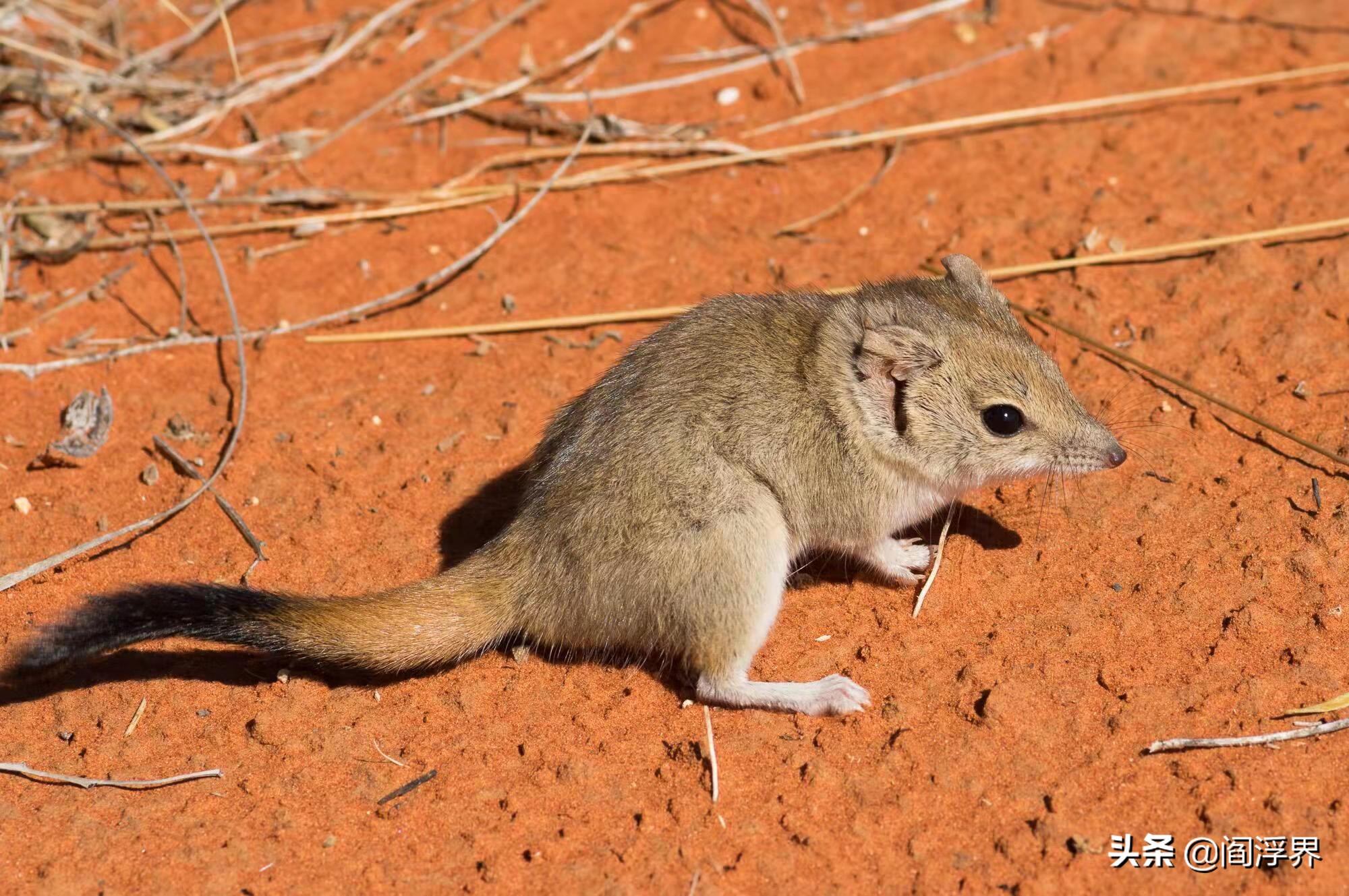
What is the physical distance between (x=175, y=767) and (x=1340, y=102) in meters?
7.18

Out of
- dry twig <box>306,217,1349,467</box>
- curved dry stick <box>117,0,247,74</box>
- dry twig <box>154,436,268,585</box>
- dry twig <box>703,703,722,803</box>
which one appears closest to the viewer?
dry twig <box>703,703,722,803</box>

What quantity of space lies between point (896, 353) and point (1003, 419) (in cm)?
51

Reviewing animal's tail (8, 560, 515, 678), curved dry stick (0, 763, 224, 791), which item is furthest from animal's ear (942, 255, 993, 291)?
curved dry stick (0, 763, 224, 791)

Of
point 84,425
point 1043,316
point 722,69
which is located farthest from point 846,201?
point 84,425

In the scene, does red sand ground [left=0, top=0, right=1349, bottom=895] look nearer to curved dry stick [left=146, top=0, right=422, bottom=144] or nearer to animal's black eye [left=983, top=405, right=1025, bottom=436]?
curved dry stick [left=146, top=0, right=422, bottom=144]

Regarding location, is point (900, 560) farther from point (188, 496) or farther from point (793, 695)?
point (188, 496)

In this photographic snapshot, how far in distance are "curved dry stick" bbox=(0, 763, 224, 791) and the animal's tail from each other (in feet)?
1.33

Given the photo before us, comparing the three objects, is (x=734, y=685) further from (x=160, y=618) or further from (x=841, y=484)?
(x=160, y=618)

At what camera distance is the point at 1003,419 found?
455cm

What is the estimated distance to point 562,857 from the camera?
410 cm

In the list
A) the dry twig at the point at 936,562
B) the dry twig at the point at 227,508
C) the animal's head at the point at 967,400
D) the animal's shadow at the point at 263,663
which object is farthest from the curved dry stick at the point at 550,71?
the dry twig at the point at 936,562

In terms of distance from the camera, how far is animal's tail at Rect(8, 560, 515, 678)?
4055 mm

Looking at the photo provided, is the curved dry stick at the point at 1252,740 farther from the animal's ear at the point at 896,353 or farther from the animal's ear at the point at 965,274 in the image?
the animal's ear at the point at 965,274

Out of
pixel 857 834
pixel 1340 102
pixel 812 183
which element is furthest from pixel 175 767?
pixel 1340 102
